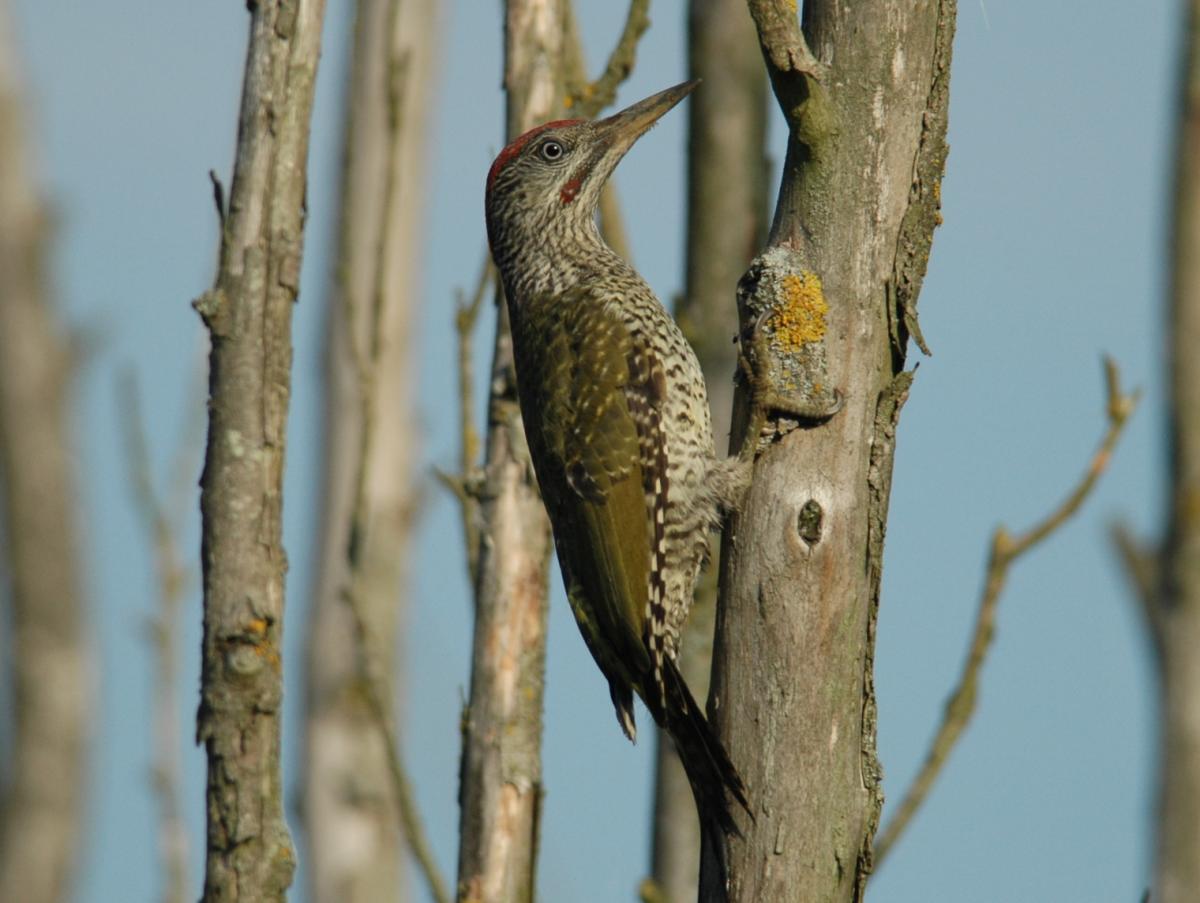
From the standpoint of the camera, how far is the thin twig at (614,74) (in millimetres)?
4250

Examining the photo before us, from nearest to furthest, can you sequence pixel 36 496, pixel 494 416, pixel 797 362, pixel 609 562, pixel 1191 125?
pixel 797 362
pixel 609 562
pixel 494 416
pixel 1191 125
pixel 36 496

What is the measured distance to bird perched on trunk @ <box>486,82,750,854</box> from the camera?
3727 mm

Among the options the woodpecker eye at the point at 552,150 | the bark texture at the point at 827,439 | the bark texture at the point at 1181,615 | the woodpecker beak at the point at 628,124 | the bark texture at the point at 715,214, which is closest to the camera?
the bark texture at the point at 827,439

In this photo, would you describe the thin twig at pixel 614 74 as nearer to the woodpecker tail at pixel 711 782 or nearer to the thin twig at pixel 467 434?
the thin twig at pixel 467 434

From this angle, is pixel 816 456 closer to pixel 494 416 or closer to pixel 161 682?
pixel 494 416

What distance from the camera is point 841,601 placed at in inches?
108

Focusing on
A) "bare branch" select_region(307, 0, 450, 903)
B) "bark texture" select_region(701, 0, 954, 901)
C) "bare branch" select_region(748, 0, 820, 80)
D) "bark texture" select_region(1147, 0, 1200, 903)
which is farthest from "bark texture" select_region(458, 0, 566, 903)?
"bare branch" select_region(307, 0, 450, 903)

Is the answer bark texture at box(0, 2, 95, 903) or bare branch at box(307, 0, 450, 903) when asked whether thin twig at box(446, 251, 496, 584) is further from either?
bark texture at box(0, 2, 95, 903)

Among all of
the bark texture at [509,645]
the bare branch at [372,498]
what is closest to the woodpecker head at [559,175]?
the bark texture at [509,645]

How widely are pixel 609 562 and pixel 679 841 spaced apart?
3.76 ft

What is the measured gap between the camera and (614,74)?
14.2 feet

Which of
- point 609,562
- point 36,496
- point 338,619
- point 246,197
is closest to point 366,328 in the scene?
point 338,619

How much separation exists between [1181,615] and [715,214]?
6.95 ft

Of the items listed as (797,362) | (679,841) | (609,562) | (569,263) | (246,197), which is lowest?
(679,841)
